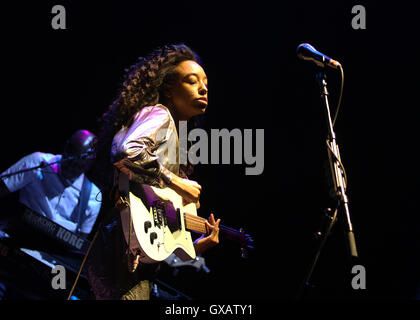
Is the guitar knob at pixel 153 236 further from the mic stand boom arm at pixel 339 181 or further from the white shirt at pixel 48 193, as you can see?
the white shirt at pixel 48 193

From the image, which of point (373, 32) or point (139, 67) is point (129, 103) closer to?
point (139, 67)

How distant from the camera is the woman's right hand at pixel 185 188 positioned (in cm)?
239

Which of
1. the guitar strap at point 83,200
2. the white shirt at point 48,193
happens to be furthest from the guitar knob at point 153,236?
the guitar strap at point 83,200

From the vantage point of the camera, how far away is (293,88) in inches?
223

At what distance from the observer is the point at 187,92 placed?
2859mm

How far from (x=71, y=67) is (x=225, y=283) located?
148 inches

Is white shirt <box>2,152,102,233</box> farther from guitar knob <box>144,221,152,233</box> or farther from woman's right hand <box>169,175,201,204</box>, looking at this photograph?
guitar knob <box>144,221,152,233</box>

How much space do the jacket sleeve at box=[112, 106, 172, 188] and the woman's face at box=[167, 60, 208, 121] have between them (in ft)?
1.33

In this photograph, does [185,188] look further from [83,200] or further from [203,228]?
[83,200]

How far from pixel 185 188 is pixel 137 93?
0.90 meters
